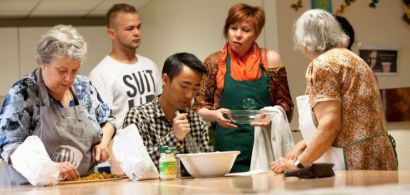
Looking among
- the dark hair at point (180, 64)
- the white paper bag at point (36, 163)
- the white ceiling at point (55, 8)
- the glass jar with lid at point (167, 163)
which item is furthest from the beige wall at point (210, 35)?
the white paper bag at point (36, 163)

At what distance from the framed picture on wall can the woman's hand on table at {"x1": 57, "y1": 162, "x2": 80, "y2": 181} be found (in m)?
2.47

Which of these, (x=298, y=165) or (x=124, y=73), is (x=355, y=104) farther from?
(x=124, y=73)

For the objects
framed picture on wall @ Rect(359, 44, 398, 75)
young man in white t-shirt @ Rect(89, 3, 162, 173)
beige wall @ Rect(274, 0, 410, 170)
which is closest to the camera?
young man in white t-shirt @ Rect(89, 3, 162, 173)

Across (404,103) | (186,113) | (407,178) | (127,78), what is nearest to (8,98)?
(186,113)

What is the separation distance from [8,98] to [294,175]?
108 centimetres

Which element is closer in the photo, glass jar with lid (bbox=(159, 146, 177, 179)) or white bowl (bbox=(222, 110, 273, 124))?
glass jar with lid (bbox=(159, 146, 177, 179))

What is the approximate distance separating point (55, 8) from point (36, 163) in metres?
4.12

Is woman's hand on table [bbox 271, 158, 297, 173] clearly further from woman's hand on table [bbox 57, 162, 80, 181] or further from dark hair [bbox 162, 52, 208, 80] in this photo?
woman's hand on table [bbox 57, 162, 80, 181]

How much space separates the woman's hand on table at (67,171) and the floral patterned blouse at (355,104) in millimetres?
910

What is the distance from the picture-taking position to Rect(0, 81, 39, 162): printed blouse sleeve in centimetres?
257

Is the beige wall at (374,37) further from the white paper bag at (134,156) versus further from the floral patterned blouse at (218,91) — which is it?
the white paper bag at (134,156)

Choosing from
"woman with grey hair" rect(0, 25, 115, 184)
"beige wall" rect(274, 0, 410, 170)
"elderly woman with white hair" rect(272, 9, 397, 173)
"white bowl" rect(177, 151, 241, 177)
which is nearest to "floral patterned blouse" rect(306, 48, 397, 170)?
"elderly woman with white hair" rect(272, 9, 397, 173)

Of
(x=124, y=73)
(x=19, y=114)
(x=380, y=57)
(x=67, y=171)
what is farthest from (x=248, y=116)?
(x=380, y=57)

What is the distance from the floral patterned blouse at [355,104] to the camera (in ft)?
8.77
